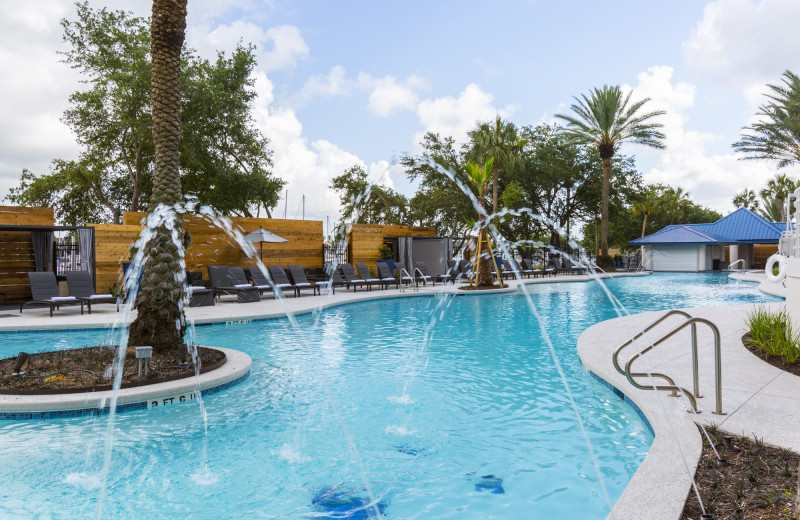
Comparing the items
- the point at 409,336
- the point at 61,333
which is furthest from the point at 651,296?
the point at 61,333

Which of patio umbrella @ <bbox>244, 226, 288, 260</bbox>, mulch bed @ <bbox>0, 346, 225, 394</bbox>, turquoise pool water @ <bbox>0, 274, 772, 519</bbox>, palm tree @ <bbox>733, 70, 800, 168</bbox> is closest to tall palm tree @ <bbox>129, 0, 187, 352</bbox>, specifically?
mulch bed @ <bbox>0, 346, 225, 394</bbox>

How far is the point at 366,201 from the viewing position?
38.8 m

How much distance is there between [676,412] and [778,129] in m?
32.5

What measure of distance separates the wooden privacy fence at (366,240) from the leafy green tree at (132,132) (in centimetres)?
697

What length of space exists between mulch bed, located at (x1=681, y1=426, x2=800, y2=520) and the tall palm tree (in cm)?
672

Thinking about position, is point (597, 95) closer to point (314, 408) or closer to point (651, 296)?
point (651, 296)

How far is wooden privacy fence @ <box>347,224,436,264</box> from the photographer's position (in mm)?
23531

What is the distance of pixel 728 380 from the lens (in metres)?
6.07

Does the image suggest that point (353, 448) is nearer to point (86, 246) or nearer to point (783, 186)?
point (86, 246)

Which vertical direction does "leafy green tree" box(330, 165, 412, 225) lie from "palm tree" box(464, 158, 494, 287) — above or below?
above

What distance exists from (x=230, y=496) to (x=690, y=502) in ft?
10.7

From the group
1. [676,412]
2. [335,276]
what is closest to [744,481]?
[676,412]

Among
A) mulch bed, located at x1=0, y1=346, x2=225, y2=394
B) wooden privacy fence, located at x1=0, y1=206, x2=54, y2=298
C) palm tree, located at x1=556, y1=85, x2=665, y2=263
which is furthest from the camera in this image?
palm tree, located at x1=556, y1=85, x2=665, y2=263

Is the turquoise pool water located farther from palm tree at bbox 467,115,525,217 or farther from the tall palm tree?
palm tree at bbox 467,115,525,217
